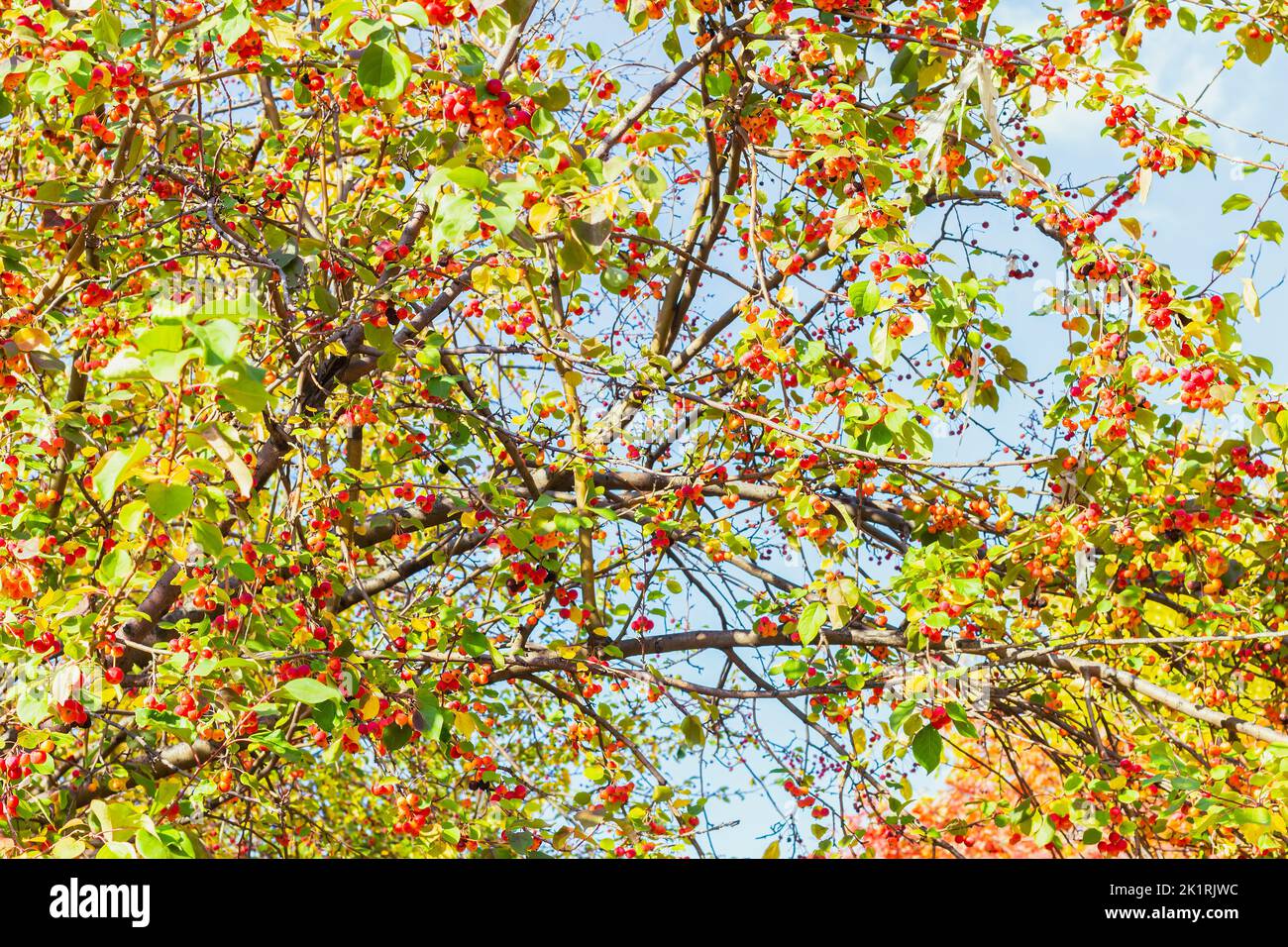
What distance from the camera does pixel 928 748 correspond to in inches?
114

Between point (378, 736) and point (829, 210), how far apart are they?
2.62 meters

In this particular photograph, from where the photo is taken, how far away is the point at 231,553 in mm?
2680

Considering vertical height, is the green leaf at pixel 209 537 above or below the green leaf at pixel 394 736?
above

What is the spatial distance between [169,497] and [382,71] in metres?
1.00

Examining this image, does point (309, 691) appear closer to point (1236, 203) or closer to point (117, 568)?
point (117, 568)

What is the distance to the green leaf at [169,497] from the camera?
1.76 meters

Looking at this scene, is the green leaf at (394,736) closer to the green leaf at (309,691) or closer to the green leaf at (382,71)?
the green leaf at (309,691)

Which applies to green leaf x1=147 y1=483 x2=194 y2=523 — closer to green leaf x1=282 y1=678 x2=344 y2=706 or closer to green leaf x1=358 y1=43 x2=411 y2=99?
green leaf x1=282 y1=678 x2=344 y2=706

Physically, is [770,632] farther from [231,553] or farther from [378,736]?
[231,553]

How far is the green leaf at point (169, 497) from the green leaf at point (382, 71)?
3.00 ft

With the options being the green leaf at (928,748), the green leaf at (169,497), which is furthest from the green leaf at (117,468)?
the green leaf at (928,748)

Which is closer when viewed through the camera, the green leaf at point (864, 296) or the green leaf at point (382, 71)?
the green leaf at point (382, 71)
